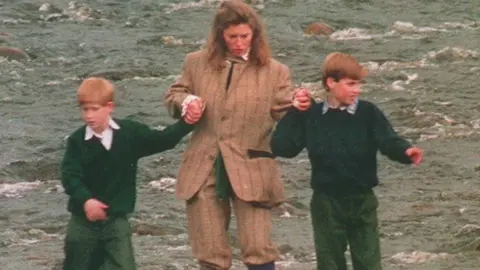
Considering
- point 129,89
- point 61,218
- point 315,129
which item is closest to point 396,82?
point 129,89

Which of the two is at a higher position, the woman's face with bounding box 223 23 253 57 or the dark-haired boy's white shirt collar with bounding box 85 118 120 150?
the woman's face with bounding box 223 23 253 57

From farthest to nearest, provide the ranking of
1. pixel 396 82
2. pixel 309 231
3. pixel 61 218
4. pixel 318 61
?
pixel 318 61
pixel 396 82
pixel 61 218
pixel 309 231

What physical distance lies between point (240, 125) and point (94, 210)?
0.91 meters

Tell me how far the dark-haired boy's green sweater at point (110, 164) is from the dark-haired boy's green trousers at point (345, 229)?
0.77m

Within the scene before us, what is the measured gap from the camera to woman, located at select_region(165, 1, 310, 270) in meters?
7.26

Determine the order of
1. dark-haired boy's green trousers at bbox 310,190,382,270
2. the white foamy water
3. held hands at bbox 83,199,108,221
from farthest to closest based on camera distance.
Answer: the white foamy water → dark-haired boy's green trousers at bbox 310,190,382,270 → held hands at bbox 83,199,108,221

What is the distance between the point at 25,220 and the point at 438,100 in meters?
6.75

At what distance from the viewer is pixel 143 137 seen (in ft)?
23.3

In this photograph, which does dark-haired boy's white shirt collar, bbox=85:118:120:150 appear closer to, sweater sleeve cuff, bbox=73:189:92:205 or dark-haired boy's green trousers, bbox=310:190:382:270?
sweater sleeve cuff, bbox=73:189:92:205

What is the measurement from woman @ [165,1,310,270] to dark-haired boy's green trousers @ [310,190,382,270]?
24cm

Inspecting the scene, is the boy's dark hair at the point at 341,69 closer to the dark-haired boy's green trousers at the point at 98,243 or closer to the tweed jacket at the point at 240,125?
the tweed jacket at the point at 240,125

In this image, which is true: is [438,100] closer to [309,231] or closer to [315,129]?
[309,231]

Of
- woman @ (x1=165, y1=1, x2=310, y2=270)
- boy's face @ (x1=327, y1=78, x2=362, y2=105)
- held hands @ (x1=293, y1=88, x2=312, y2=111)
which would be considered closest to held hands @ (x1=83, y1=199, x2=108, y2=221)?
woman @ (x1=165, y1=1, x2=310, y2=270)

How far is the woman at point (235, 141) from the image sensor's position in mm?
7258
